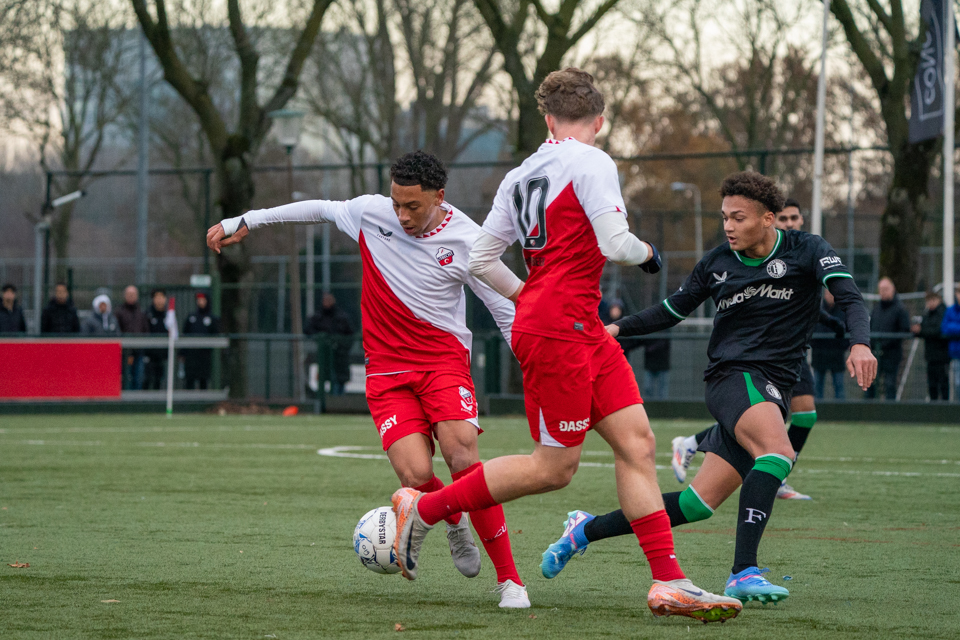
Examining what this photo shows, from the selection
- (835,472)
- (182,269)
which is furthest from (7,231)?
(835,472)

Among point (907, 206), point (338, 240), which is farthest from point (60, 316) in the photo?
point (338, 240)

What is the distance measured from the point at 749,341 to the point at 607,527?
1.05 meters

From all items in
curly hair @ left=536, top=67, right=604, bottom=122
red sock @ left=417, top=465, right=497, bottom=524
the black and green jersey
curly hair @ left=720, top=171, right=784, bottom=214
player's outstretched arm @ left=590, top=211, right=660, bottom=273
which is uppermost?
curly hair @ left=536, top=67, right=604, bottom=122

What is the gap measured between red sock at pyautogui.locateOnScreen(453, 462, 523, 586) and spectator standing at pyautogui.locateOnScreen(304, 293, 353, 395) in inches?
572

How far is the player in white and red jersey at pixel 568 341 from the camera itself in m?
4.57

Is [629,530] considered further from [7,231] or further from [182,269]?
[7,231]

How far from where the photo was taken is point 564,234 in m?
4.65

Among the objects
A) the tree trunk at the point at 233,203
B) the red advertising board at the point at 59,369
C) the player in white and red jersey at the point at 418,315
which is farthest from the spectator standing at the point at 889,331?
the player in white and red jersey at the point at 418,315

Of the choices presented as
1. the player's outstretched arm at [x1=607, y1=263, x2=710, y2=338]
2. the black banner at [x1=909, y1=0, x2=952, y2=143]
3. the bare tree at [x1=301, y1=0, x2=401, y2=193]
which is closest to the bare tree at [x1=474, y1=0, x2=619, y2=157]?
the black banner at [x1=909, y1=0, x2=952, y2=143]

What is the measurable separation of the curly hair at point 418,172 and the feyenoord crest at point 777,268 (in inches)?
59.8

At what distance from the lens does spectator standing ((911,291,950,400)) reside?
17.2m

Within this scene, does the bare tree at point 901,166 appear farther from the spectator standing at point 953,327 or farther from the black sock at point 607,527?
the black sock at point 607,527

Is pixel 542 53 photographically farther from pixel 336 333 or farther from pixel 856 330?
pixel 856 330

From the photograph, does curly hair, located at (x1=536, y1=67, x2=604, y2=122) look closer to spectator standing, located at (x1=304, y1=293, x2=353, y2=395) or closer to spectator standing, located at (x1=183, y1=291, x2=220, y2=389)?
spectator standing, located at (x1=304, y1=293, x2=353, y2=395)
